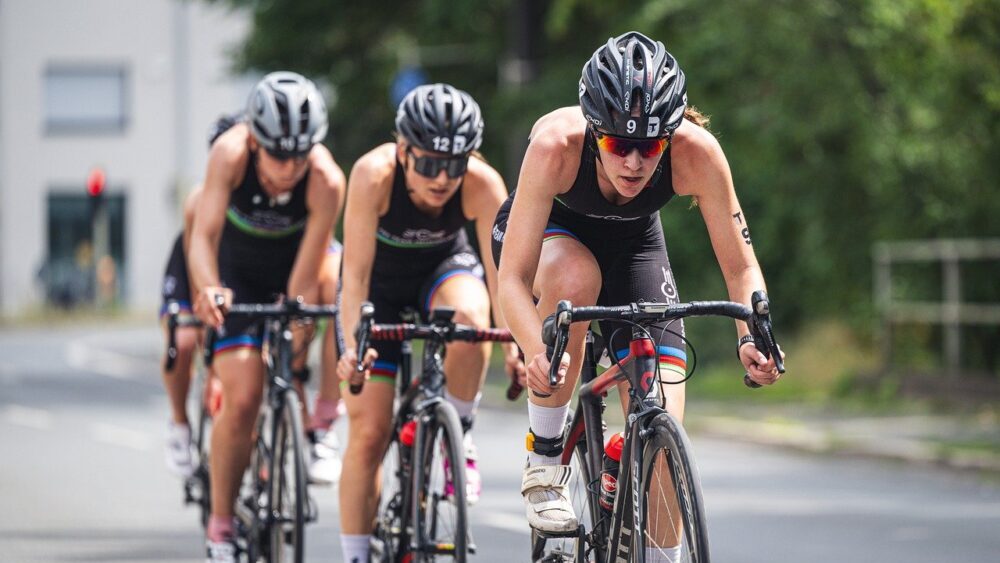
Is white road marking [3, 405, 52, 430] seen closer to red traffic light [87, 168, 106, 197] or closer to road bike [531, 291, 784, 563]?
red traffic light [87, 168, 106, 197]

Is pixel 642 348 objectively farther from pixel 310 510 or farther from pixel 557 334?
pixel 310 510

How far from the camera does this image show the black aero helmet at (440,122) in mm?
6805

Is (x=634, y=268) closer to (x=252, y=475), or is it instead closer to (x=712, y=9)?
(x=252, y=475)

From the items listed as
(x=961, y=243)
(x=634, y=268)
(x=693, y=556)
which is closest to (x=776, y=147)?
(x=961, y=243)

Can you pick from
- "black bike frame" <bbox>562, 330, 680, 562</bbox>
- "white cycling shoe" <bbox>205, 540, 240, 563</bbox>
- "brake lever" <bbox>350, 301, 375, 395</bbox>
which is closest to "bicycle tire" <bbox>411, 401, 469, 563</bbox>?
"brake lever" <bbox>350, 301, 375, 395</bbox>

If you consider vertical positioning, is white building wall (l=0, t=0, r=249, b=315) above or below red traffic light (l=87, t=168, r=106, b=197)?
above

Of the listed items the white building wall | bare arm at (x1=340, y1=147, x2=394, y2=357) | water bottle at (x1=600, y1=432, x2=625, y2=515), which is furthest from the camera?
the white building wall

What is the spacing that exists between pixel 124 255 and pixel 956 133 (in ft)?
136

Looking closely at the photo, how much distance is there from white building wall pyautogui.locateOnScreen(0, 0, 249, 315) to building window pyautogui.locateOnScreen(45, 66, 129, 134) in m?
0.29

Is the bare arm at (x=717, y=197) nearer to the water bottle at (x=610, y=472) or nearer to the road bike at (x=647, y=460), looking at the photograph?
the road bike at (x=647, y=460)

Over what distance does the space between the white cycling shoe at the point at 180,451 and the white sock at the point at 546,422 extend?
374 cm

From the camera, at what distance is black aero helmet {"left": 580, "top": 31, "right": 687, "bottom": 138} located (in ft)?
17.3

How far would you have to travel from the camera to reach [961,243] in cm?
1830

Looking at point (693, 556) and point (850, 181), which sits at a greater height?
point (850, 181)
